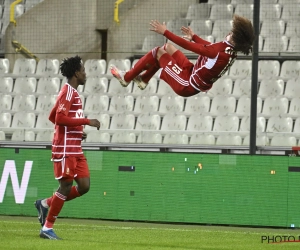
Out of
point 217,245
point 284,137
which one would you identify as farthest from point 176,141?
point 217,245

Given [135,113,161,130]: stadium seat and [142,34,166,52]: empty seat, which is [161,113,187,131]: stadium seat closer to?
[135,113,161,130]: stadium seat

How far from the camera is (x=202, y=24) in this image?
2039 cm

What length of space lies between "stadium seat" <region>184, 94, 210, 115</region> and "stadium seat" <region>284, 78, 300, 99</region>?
1.49 meters

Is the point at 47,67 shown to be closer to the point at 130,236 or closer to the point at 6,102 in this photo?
the point at 6,102

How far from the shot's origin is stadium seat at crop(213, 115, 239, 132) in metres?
17.9

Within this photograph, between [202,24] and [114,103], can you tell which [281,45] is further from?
[114,103]

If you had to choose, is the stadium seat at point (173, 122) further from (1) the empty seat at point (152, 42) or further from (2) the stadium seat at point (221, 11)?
(2) the stadium seat at point (221, 11)

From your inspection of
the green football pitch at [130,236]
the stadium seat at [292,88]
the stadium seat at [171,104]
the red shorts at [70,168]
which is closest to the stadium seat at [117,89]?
the stadium seat at [171,104]

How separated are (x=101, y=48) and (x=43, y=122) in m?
2.36

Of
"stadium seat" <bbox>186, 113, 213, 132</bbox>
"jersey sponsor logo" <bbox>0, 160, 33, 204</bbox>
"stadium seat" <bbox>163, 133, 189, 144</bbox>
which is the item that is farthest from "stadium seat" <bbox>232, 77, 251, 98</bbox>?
"jersey sponsor logo" <bbox>0, 160, 33, 204</bbox>

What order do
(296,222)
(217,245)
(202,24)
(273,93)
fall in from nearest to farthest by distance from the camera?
(217,245), (296,222), (273,93), (202,24)

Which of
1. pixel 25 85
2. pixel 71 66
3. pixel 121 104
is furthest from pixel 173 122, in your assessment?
pixel 71 66

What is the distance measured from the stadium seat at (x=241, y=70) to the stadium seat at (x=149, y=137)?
9.14 feet

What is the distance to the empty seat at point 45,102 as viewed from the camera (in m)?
19.8
